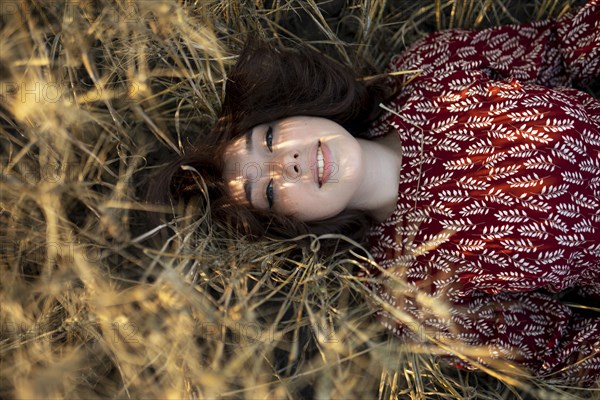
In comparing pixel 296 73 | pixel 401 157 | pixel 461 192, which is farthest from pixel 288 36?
pixel 461 192

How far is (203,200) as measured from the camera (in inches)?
68.7

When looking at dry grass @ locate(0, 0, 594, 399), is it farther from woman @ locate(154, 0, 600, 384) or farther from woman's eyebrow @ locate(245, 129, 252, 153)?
woman's eyebrow @ locate(245, 129, 252, 153)

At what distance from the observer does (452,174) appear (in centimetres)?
163

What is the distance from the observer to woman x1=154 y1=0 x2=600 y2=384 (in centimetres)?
153

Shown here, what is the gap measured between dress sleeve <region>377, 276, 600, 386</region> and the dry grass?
74 millimetres

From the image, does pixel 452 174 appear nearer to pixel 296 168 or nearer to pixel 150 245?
pixel 296 168

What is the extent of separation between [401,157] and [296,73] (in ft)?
1.47

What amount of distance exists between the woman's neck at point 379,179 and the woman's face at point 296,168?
0.14 meters

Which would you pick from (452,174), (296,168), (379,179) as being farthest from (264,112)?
(452,174)

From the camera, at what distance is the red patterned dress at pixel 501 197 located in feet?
5.07

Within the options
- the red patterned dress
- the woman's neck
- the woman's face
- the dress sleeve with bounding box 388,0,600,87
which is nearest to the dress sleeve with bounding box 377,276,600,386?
the red patterned dress

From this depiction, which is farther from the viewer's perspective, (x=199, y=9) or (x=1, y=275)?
(x=199, y=9)

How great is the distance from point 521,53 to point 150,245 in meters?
1.42

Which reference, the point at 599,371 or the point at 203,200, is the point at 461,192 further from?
the point at 203,200
